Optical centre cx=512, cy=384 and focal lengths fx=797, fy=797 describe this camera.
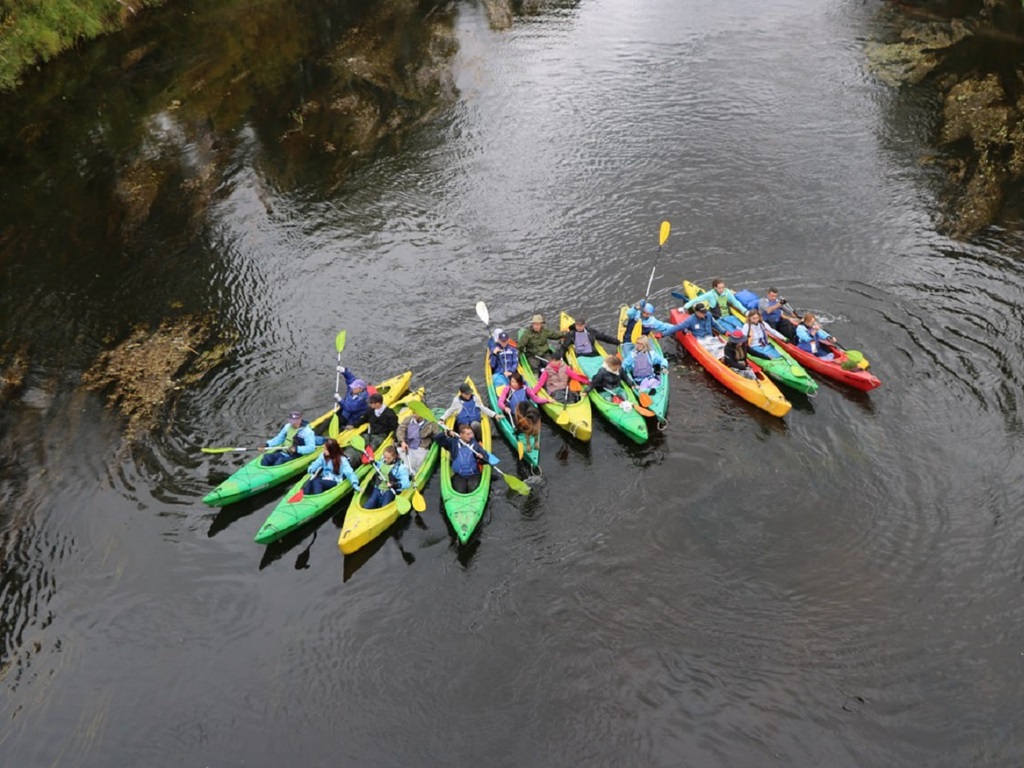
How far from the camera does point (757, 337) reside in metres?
17.5

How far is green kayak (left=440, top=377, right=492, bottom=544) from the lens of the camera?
46.0ft

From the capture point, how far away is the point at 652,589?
44.1 ft

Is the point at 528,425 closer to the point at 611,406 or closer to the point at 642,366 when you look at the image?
the point at 611,406

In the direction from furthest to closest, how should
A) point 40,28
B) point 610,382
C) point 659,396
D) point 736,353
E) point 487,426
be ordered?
point 40,28 → point 736,353 → point 610,382 → point 659,396 → point 487,426

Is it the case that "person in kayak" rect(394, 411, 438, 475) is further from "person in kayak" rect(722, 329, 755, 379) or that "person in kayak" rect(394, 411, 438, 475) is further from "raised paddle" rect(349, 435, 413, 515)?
"person in kayak" rect(722, 329, 755, 379)

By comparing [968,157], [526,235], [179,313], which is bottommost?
[968,157]

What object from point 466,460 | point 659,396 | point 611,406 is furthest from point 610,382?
point 466,460

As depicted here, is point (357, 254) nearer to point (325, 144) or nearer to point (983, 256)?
point (325, 144)

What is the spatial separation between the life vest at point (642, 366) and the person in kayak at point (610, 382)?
0.29 metres

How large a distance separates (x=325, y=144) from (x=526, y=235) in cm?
931

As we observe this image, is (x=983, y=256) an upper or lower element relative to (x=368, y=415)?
lower

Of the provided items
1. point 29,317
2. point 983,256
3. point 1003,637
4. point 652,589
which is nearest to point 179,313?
point 29,317

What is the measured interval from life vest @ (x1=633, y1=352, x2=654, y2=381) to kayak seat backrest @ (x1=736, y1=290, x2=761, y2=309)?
11.2 ft

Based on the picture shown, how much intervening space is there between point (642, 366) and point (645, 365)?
7 cm
